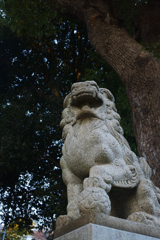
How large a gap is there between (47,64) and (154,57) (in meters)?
5.44

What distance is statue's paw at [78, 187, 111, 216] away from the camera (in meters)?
1.84

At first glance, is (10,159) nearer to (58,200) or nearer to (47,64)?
(58,200)

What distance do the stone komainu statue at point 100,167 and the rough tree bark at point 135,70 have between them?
170 cm

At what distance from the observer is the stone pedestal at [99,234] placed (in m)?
1.73

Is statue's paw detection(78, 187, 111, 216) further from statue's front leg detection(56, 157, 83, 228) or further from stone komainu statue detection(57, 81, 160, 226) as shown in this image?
statue's front leg detection(56, 157, 83, 228)

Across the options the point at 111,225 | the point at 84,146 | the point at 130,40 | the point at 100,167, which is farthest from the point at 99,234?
the point at 130,40

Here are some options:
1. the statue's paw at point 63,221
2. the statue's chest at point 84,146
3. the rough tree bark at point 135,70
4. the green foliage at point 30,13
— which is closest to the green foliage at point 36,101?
the green foliage at point 30,13

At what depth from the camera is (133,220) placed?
2.04 m

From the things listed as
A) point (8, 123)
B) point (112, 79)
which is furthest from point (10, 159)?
point (112, 79)

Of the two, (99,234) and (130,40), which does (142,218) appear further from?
(130,40)

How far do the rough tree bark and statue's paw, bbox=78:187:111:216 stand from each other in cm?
231

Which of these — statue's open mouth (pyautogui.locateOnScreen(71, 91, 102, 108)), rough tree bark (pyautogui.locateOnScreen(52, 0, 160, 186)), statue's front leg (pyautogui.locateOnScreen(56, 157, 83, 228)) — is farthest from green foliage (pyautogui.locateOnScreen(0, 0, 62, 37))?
statue's front leg (pyautogui.locateOnScreen(56, 157, 83, 228))

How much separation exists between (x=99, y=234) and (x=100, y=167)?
59 centimetres

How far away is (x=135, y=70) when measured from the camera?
4.94 meters
